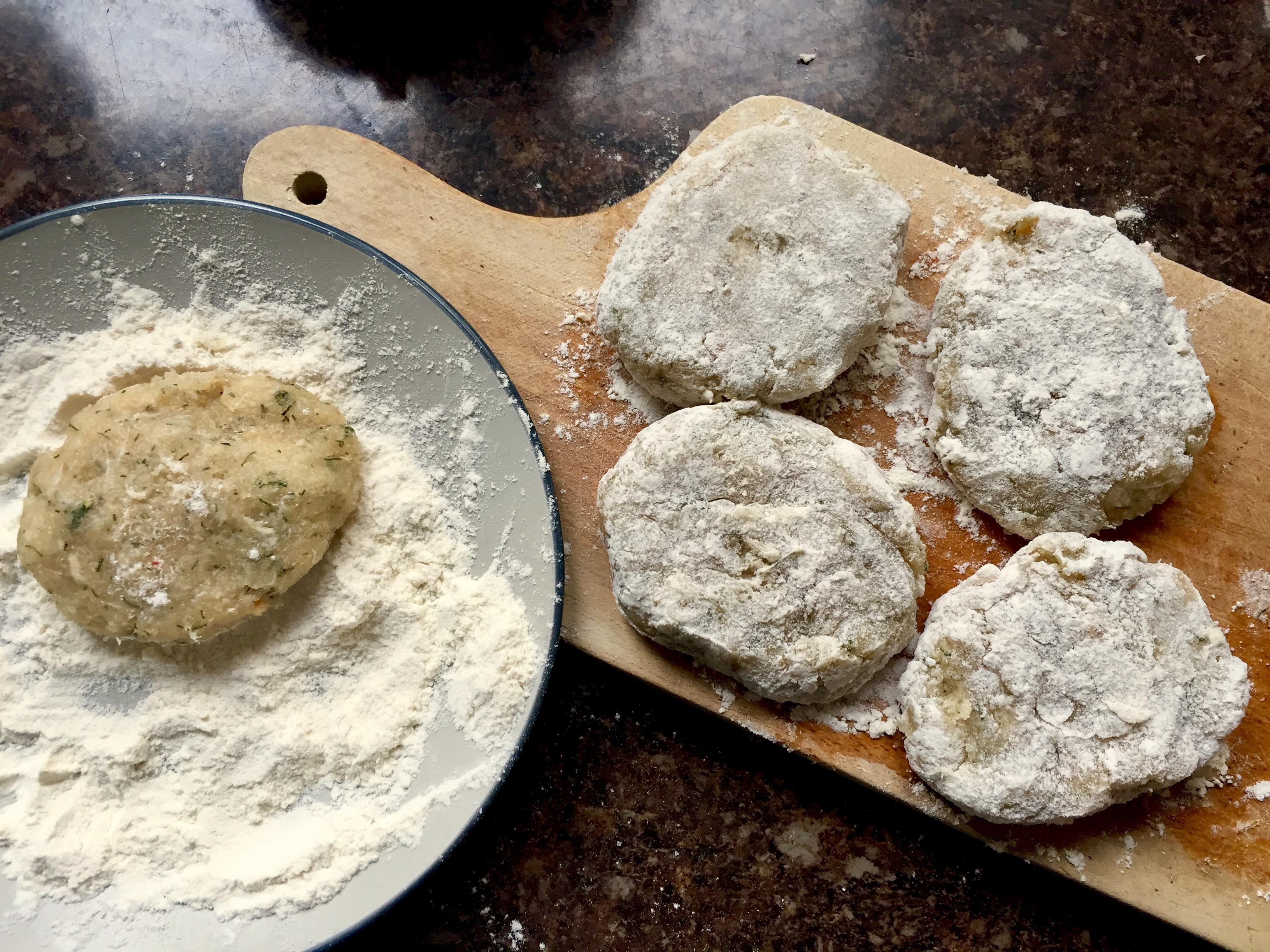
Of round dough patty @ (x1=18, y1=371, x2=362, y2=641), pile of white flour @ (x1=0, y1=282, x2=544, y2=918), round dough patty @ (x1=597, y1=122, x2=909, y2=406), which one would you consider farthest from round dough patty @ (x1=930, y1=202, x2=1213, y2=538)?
round dough patty @ (x1=18, y1=371, x2=362, y2=641)

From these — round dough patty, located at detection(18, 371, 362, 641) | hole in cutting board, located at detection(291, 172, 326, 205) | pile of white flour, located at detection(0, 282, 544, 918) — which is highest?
hole in cutting board, located at detection(291, 172, 326, 205)

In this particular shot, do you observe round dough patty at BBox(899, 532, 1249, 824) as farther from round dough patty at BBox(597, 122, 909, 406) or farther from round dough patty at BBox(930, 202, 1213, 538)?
round dough patty at BBox(597, 122, 909, 406)

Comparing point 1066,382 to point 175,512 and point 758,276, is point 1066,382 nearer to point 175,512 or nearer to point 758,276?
point 758,276

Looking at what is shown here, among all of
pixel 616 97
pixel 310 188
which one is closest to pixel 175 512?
pixel 310 188

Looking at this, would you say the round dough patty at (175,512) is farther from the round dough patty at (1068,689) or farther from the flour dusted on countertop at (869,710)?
the round dough patty at (1068,689)

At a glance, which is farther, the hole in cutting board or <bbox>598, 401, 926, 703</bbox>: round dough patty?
the hole in cutting board

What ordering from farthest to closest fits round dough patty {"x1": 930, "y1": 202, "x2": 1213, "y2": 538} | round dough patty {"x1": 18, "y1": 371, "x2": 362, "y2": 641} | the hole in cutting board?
the hole in cutting board, round dough patty {"x1": 930, "y1": 202, "x2": 1213, "y2": 538}, round dough patty {"x1": 18, "y1": 371, "x2": 362, "y2": 641}

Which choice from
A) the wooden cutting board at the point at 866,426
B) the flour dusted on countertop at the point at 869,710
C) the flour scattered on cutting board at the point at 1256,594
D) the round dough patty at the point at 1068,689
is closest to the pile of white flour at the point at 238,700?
the wooden cutting board at the point at 866,426
